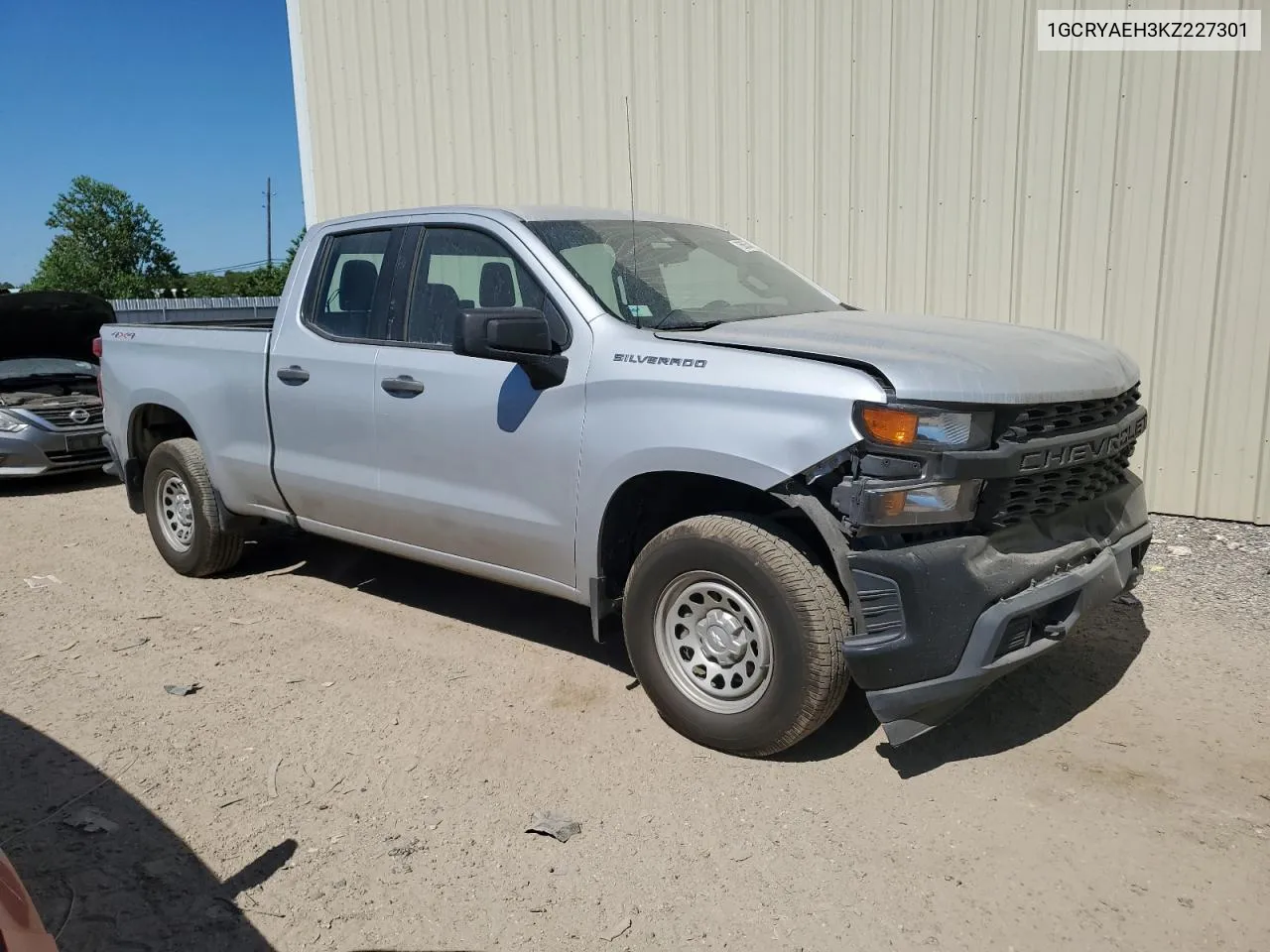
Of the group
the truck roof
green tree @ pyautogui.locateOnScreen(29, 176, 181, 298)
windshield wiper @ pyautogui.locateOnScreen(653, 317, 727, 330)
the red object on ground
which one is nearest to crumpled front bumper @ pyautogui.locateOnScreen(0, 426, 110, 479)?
the truck roof

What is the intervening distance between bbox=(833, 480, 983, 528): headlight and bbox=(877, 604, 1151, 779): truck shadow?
2.75 feet

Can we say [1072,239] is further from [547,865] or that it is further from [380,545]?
[547,865]

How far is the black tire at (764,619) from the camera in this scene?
3.44 meters

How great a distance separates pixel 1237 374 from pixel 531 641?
4.71 metres

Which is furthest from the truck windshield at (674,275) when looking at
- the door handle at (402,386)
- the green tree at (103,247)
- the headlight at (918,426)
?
the green tree at (103,247)

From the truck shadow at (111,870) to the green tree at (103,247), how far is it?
3756 inches

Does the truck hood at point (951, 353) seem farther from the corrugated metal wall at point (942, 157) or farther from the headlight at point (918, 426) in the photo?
the corrugated metal wall at point (942, 157)

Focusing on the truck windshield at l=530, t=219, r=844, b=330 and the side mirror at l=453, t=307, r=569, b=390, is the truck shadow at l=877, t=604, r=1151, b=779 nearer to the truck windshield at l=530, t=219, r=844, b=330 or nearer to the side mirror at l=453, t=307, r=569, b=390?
the truck windshield at l=530, t=219, r=844, b=330

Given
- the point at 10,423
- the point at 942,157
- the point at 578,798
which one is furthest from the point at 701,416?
the point at 10,423

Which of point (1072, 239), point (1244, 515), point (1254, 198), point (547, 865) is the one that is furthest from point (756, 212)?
point (547, 865)

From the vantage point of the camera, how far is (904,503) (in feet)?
10.5

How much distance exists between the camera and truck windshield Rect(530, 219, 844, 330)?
4.21 meters

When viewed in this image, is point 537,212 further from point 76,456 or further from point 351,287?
point 76,456

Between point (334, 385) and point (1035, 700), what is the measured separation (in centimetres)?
343
